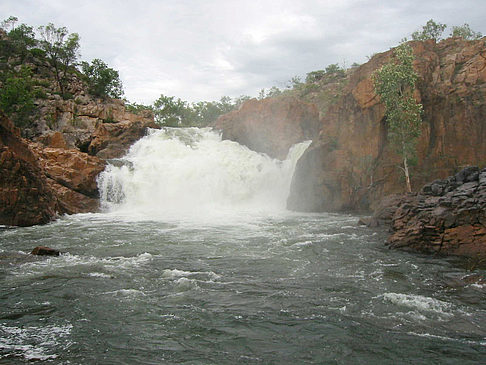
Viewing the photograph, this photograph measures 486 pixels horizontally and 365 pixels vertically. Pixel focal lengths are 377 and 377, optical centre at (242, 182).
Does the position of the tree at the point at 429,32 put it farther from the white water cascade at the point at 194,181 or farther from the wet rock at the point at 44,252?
the wet rock at the point at 44,252

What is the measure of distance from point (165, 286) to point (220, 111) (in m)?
58.6

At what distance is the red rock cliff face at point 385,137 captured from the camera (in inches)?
832

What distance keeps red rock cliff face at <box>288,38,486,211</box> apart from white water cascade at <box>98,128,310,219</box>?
3369 millimetres

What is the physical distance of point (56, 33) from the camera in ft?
141

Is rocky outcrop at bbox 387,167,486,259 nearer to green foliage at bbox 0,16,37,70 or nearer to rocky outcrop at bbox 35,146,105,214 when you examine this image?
rocky outcrop at bbox 35,146,105,214

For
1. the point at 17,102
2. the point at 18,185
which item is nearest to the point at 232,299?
the point at 18,185

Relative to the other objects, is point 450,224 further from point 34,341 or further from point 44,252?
point 44,252

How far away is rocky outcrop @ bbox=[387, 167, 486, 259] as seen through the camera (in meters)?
11.4

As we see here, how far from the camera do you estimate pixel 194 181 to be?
92.7 ft

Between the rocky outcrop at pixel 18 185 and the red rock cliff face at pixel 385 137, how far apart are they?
15.3m

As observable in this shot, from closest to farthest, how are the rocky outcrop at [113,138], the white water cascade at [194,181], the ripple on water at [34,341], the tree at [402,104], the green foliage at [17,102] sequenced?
1. the ripple on water at [34,341]
2. the tree at [402,104]
3. the white water cascade at [194,181]
4. the rocky outcrop at [113,138]
5. the green foliage at [17,102]

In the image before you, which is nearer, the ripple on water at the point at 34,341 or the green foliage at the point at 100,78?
the ripple on water at the point at 34,341

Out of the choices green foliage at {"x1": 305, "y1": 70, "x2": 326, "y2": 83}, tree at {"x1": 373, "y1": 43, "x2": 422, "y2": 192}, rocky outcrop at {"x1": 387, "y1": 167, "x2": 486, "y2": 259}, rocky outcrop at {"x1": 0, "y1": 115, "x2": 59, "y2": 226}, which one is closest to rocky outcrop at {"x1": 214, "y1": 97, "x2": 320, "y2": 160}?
tree at {"x1": 373, "y1": 43, "x2": 422, "y2": 192}

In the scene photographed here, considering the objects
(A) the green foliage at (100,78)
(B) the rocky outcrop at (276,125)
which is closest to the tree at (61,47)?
(A) the green foliage at (100,78)
